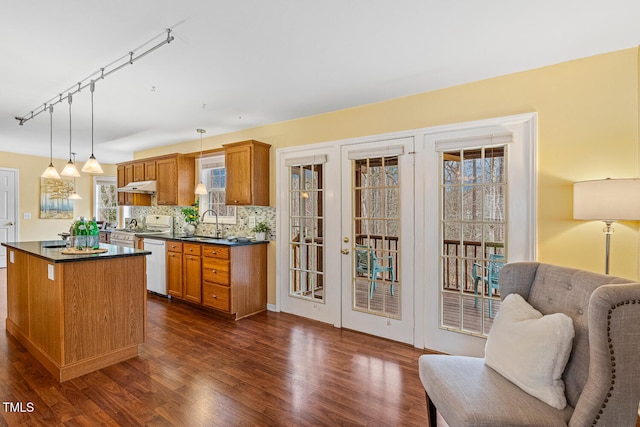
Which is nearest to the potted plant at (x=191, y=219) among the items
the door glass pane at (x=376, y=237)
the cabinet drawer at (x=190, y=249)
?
the cabinet drawer at (x=190, y=249)

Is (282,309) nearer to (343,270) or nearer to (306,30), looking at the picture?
(343,270)

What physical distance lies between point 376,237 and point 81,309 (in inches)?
103

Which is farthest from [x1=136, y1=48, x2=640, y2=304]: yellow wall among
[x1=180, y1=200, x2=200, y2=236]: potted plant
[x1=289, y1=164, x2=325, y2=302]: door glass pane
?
[x1=180, y1=200, x2=200, y2=236]: potted plant

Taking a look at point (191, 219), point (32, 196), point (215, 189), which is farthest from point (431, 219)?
point (32, 196)

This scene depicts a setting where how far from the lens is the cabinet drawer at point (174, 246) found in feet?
14.2

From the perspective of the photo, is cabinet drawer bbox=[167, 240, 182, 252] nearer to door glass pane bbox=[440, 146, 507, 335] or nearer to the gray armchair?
door glass pane bbox=[440, 146, 507, 335]

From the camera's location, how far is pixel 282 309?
403cm

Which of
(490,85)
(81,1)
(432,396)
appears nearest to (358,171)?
(490,85)

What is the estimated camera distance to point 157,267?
4.64m

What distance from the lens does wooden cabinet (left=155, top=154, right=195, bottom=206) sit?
16.1 feet

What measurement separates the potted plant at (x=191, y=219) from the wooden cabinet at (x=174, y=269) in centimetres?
48

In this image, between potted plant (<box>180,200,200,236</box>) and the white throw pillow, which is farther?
potted plant (<box>180,200,200,236</box>)

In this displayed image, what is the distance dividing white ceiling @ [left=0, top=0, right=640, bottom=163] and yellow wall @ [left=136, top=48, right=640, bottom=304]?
0.12 m

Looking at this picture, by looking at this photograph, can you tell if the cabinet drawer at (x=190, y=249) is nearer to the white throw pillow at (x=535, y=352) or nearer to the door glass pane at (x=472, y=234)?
the door glass pane at (x=472, y=234)
